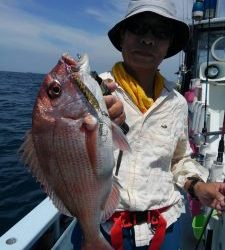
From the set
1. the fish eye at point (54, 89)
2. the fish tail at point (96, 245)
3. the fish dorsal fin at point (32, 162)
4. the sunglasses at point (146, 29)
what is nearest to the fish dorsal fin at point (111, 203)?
the fish tail at point (96, 245)

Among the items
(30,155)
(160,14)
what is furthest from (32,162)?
(160,14)

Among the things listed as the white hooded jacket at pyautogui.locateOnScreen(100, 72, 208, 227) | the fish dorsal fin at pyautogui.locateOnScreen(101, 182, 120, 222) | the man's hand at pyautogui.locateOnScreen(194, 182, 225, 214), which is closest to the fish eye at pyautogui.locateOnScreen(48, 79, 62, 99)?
the fish dorsal fin at pyautogui.locateOnScreen(101, 182, 120, 222)

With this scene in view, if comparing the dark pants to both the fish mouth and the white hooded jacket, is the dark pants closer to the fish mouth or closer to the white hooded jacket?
the white hooded jacket

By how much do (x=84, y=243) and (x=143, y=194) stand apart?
47 centimetres

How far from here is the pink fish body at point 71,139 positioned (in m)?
1.54

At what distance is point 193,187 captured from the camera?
232 centimetres

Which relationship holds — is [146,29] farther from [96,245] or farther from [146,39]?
[96,245]

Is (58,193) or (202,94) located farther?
(202,94)

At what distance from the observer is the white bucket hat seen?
2037mm

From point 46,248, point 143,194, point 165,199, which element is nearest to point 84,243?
point 143,194

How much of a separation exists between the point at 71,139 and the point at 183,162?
1032mm

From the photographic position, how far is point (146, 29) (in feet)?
6.86

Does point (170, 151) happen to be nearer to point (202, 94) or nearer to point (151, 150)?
point (151, 150)

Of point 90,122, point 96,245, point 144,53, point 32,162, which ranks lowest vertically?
point 96,245
